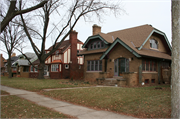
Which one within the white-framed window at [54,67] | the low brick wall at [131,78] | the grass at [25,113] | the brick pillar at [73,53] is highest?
the brick pillar at [73,53]

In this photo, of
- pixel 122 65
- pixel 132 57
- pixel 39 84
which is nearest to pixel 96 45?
pixel 122 65

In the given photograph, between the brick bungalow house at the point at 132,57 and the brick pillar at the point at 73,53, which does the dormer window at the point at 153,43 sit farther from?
the brick pillar at the point at 73,53

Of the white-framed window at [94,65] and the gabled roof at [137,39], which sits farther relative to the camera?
the white-framed window at [94,65]

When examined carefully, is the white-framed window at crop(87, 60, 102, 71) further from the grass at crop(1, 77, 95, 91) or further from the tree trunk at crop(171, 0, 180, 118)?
the tree trunk at crop(171, 0, 180, 118)

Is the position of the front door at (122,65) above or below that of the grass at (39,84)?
above

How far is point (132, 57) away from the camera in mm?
18031

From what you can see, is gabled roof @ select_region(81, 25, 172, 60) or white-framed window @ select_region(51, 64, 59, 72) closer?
gabled roof @ select_region(81, 25, 172, 60)

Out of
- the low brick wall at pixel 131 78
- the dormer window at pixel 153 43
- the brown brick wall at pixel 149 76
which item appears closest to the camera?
the low brick wall at pixel 131 78

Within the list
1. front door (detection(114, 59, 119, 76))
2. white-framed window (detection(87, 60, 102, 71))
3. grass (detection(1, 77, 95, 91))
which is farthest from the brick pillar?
front door (detection(114, 59, 119, 76))

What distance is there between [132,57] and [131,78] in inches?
Result: 105

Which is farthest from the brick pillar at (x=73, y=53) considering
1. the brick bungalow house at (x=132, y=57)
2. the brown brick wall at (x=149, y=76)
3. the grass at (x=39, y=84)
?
the brown brick wall at (x=149, y=76)

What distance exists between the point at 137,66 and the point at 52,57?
71.7ft

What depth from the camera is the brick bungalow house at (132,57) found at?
17.5 metres

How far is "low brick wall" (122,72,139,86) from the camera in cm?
1655
